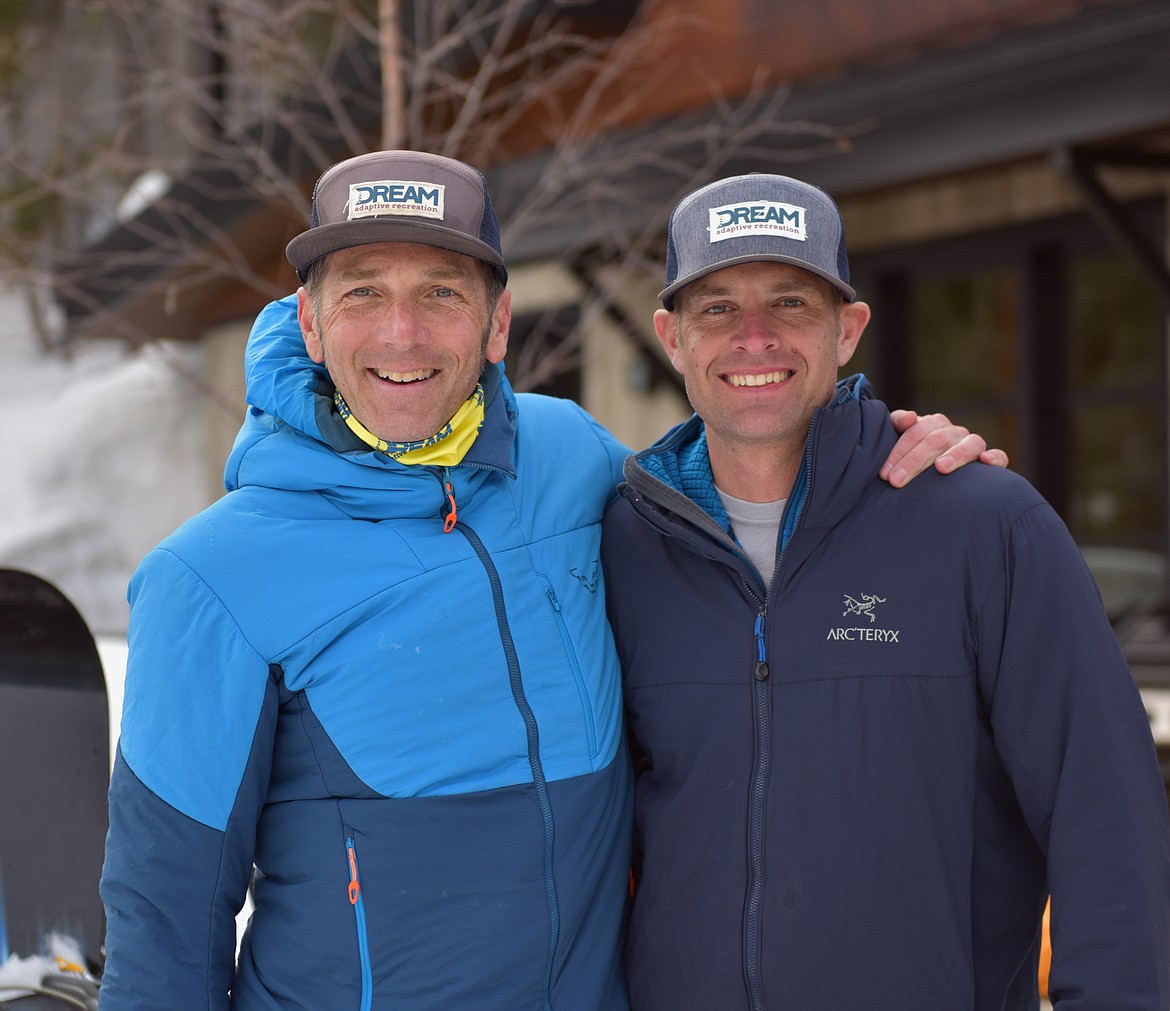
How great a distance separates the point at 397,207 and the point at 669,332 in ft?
2.11

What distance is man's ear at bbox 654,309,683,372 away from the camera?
267cm

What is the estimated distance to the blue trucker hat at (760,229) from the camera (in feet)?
8.02

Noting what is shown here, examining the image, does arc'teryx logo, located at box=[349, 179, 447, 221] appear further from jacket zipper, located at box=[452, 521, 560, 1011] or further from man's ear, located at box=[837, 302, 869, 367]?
man's ear, located at box=[837, 302, 869, 367]

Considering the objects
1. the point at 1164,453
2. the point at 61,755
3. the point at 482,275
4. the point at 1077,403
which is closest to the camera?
the point at 482,275

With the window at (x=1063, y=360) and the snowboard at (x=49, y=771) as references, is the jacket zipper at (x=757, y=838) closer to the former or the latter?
the snowboard at (x=49, y=771)

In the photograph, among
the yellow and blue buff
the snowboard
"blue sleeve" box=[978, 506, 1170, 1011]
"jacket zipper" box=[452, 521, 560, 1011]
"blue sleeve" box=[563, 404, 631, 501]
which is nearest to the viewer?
"blue sleeve" box=[978, 506, 1170, 1011]

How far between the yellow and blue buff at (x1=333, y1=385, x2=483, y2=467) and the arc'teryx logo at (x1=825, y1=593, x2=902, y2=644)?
689 mm

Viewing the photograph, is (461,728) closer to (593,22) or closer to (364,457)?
(364,457)

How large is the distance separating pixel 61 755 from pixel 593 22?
6413 millimetres

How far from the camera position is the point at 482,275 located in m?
2.46

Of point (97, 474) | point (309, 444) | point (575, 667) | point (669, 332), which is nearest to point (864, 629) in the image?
point (575, 667)

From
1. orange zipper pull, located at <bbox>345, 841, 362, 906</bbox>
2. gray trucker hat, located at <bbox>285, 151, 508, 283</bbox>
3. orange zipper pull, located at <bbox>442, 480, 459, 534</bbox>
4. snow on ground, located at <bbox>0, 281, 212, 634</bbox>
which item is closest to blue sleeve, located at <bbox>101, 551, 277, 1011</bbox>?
orange zipper pull, located at <bbox>345, 841, 362, 906</bbox>

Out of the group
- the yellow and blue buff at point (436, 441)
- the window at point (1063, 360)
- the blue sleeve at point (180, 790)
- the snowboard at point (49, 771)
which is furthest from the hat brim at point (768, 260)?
the window at point (1063, 360)

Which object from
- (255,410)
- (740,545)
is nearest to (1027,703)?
(740,545)
